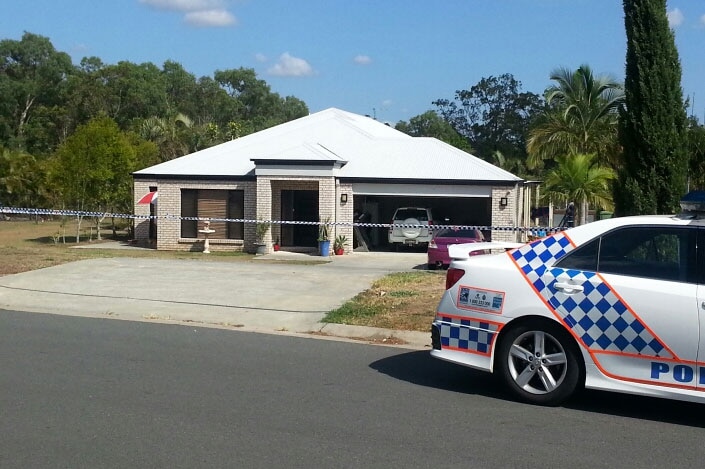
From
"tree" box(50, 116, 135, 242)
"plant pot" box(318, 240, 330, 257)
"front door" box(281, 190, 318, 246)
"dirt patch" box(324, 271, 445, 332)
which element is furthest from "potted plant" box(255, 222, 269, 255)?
"dirt patch" box(324, 271, 445, 332)

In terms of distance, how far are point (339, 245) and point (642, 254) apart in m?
21.3

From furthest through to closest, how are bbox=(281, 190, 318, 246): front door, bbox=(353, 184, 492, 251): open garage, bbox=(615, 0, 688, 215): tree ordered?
bbox=(353, 184, 492, 251): open garage → bbox=(281, 190, 318, 246): front door → bbox=(615, 0, 688, 215): tree

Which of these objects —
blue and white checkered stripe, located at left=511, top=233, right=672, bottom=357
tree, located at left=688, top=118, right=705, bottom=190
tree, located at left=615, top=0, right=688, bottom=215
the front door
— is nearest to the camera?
blue and white checkered stripe, located at left=511, top=233, right=672, bottom=357

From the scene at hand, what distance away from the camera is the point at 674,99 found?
11.7 meters

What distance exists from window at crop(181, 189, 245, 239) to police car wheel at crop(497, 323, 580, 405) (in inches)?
886

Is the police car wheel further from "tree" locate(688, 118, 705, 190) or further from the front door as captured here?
the front door

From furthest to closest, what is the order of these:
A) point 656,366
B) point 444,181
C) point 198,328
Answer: point 444,181
point 198,328
point 656,366

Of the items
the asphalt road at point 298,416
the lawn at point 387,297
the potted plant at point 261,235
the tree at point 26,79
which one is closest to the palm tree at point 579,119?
the potted plant at point 261,235

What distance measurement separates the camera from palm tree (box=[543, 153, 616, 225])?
81.1 feet

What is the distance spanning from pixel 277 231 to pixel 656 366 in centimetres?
2286

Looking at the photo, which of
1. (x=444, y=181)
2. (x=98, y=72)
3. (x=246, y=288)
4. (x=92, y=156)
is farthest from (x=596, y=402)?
(x=98, y=72)

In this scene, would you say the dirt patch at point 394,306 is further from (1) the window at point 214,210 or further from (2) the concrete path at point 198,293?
(1) the window at point 214,210

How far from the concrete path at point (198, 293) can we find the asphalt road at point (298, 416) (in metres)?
2.15

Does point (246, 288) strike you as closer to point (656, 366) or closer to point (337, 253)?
point (656, 366)
